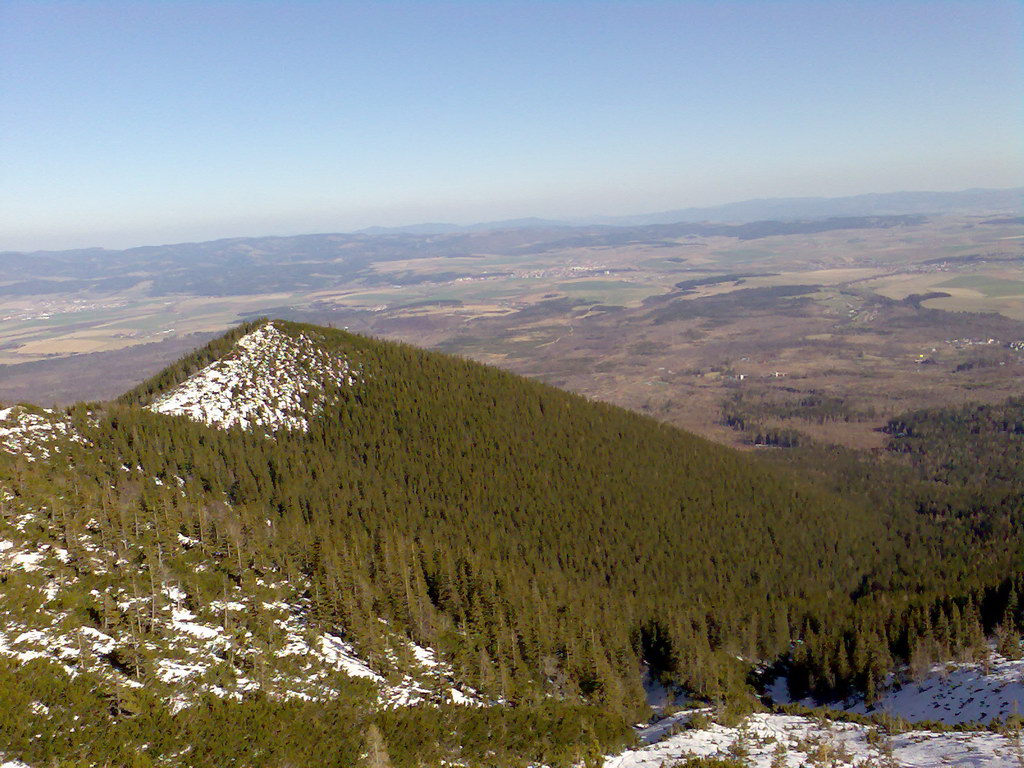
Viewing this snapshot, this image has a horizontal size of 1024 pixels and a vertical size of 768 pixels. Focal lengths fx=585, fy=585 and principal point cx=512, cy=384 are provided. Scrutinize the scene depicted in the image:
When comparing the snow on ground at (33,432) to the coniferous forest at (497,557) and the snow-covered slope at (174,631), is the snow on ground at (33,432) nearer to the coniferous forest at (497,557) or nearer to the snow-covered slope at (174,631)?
the coniferous forest at (497,557)

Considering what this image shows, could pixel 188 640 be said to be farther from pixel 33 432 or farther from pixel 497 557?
pixel 497 557

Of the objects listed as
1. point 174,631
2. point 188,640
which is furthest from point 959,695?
point 174,631

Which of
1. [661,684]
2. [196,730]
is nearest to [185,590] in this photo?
[196,730]

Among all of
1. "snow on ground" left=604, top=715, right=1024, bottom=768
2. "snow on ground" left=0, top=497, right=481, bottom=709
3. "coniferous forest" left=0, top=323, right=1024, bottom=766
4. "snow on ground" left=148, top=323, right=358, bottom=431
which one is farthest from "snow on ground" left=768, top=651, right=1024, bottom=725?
"snow on ground" left=148, top=323, right=358, bottom=431

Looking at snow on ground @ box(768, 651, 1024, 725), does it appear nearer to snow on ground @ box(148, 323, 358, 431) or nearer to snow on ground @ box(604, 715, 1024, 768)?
snow on ground @ box(604, 715, 1024, 768)

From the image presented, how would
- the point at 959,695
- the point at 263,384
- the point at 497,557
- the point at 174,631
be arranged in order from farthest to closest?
the point at 263,384
the point at 497,557
the point at 959,695
the point at 174,631

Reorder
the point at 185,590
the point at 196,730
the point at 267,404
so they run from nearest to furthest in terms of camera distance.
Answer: the point at 196,730 < the point at 185,590 < the point at 267,404

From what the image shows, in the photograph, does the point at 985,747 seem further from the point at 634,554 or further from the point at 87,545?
the point at 87,545
